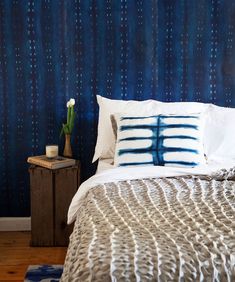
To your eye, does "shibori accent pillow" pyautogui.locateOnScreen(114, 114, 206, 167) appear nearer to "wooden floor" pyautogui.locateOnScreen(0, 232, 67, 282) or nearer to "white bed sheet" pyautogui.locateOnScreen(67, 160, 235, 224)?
"white bed sheet" pyautogui.locateOnScreen(67, 160, 235, 224)

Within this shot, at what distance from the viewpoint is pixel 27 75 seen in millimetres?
3062

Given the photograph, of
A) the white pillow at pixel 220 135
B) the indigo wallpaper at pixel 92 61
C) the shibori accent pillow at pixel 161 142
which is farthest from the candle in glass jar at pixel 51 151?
the white pillow at pixel 220 135

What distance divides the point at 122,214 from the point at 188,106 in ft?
4.71

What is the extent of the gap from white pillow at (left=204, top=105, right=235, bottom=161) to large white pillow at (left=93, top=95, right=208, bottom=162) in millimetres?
114

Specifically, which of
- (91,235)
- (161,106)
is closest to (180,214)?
(91,235)

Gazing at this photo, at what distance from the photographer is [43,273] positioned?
7.94 ft

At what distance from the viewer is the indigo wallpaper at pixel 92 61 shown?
9.95 feet

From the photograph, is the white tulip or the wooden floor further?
A: the white tulip

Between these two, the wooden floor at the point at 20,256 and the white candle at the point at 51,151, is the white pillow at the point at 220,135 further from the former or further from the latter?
the wooden floor at the point at 20,256

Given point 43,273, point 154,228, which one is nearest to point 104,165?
point 43,273

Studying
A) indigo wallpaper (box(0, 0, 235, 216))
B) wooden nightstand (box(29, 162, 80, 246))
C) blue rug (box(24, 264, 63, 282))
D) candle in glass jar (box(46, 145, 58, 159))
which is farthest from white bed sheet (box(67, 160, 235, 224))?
indigo wallpaper (box(0, 0, 235, 216))

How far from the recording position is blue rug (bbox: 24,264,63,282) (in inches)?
92.3

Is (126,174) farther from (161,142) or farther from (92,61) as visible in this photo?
(92,61)

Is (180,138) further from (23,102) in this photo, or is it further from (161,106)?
(23,102)
